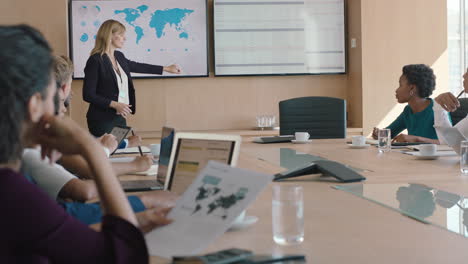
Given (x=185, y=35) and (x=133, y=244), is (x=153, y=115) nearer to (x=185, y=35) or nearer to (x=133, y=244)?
(x=185, y=35)

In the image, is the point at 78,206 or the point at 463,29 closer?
the point at 78,206

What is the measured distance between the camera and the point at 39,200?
102 centimetres

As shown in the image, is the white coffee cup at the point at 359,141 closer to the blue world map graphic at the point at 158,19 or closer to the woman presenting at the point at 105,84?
the woman presenting at the point at 105,84

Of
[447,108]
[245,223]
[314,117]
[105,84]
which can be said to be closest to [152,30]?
[105,84]

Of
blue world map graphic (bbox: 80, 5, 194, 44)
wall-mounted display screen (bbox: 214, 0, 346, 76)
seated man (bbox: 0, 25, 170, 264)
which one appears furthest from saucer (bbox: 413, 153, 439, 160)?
blue world map graphic (bbox: 80, 5, 194, 44)

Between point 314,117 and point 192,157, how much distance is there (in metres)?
3.29

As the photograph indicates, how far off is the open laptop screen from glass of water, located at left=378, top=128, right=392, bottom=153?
181 cm

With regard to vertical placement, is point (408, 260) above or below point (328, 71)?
below

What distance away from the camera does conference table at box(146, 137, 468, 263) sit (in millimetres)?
1252

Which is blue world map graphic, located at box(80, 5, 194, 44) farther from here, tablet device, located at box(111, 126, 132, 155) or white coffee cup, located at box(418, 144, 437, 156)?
white coffee cup, located at box(418, 144, 437, 156)

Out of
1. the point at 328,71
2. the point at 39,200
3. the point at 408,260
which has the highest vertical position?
the point at 328,71

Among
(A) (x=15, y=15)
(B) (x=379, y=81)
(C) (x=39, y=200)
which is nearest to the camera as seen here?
(C) (x=39, y=200)

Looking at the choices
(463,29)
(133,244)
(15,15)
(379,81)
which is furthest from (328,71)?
(133,244)

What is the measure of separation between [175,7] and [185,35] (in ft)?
1.00
